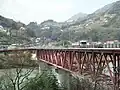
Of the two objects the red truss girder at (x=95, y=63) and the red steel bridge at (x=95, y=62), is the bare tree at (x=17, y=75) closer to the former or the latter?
the red steel bridge at (x=95, y=62)

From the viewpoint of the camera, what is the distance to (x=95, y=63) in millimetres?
34375

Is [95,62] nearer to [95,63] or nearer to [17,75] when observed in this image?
[95,63]

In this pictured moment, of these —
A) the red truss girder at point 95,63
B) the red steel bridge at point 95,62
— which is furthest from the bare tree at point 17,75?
the red truss girder at point 95,63

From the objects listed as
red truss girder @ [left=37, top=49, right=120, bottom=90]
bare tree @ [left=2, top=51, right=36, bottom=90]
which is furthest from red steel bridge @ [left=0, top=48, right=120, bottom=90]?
bare tree @ [left=2, top=51, right=36, bottom=90]

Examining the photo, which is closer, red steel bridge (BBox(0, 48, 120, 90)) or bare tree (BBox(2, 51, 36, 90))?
red steel bridge (BBox(0, 48, 120, 90))

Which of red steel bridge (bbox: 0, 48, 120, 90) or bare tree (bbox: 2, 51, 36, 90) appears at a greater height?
red steel bridge (bbox: 0, 48, 120, 90)

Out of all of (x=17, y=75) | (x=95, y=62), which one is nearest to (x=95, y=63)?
(x=95, y=62)

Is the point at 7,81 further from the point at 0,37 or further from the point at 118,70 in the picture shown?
the point at 0,37

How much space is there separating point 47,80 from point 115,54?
25123 mm

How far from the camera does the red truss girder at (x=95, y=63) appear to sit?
24.6m

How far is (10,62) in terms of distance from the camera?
7138cm

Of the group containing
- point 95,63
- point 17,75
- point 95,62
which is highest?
point 95,62

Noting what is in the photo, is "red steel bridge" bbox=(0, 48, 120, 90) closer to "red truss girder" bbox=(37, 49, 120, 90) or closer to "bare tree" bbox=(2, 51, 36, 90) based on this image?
"red truss girder" bbox=(37, 49, 120, 90)

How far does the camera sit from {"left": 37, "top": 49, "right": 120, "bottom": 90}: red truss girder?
24.6 meters
